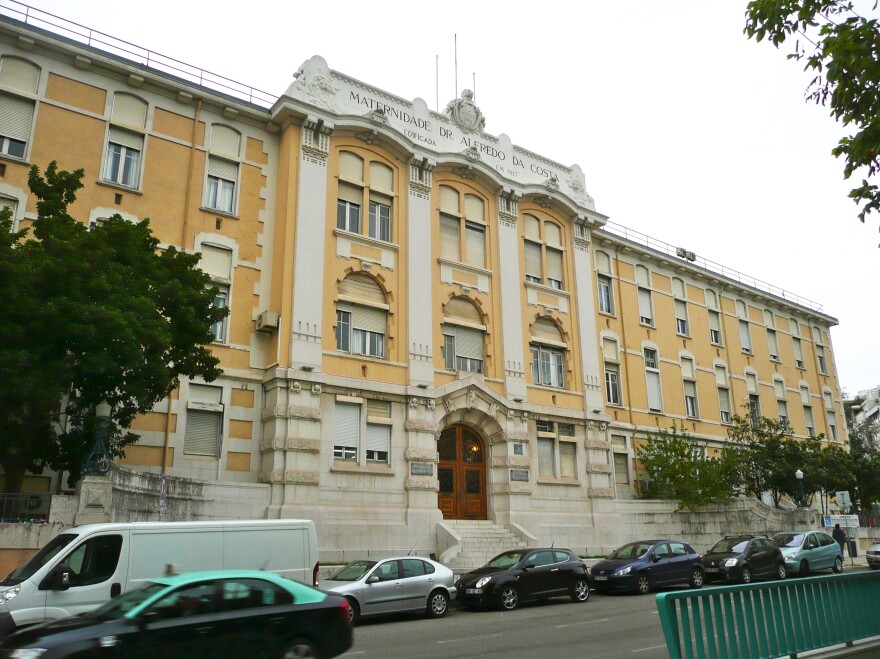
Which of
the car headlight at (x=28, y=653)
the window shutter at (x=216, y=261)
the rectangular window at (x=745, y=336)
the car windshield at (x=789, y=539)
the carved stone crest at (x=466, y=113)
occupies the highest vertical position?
the carved stone crest at (x=466, y=113)

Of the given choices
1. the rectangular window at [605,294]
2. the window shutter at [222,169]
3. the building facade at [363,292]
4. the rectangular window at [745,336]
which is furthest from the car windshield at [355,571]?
the rectangular window at [745,336]

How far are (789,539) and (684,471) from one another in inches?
258

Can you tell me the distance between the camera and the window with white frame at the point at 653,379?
1395 inches

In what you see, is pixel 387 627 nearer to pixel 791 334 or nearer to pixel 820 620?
pixel 820 620

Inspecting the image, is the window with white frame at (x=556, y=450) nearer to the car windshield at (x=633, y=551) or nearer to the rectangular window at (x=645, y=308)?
the car windshield at (x=633, y=551)

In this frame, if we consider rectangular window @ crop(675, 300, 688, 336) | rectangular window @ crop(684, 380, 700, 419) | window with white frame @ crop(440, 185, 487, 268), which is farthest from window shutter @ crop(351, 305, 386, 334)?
rectangular window @ crop(675, 300, 688, 336)

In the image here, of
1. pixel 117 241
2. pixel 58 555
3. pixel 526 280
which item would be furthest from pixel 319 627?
pixel 526 280

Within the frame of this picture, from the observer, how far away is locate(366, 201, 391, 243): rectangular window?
87.8ft

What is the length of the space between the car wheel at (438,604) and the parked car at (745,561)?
9496mm

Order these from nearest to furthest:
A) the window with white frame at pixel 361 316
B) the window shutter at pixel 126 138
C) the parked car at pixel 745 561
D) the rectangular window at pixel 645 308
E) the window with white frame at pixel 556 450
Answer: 1. the parked car at pixel 745 561
2. the window shutter at pixel 126 138
3. the window with white frame at pixel 361 316
4. the window with white frame at pixel 556 450
5. the rectangular window at pixel 645 308

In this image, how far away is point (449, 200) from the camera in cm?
2922

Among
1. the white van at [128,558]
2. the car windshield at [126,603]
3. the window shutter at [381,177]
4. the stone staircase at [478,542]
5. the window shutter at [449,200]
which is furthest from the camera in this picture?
the window shutter at [449,200]

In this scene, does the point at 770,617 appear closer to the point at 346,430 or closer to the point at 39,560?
the point at 39,560

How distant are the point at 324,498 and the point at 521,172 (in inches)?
664
